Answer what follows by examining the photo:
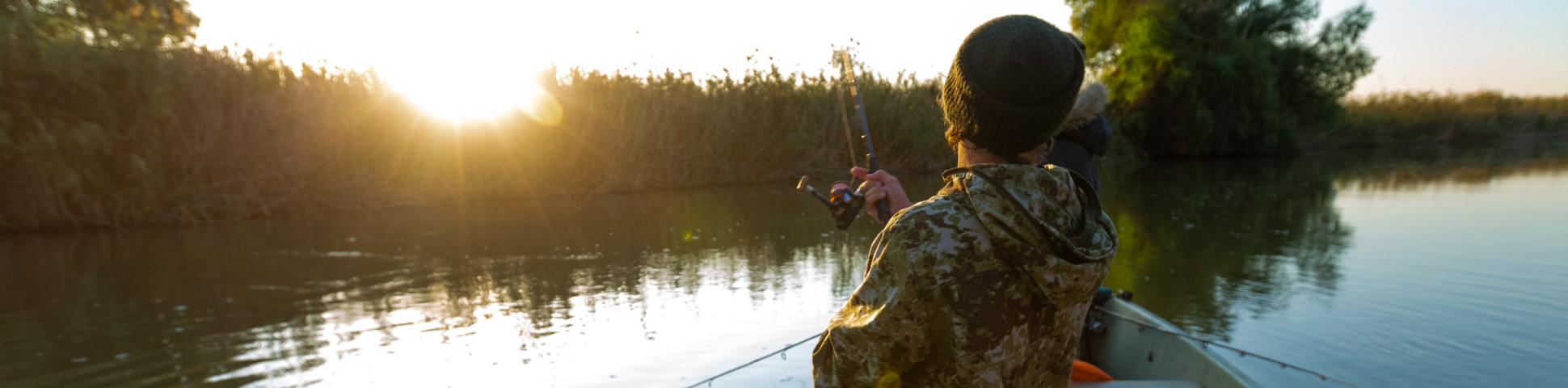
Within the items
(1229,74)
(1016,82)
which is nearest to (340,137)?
(1016,82)

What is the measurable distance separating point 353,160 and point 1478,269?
14.8 m

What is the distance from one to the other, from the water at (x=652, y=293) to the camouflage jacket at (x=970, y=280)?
328 cm

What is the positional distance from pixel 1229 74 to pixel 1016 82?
2931 cm

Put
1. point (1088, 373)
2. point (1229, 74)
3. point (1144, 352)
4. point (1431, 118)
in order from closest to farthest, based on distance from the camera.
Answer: point (1088, 373) → point (1144, 352) → point (1229, 74) → point (1431, 118)

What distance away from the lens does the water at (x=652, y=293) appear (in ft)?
16.8

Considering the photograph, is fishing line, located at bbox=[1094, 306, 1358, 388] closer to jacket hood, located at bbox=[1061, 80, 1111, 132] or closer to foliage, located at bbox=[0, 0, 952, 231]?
jacket hood, located at bbox=[1061, 80, 1111, 132]

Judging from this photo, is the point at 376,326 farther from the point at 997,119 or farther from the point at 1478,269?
the point at 1478,269

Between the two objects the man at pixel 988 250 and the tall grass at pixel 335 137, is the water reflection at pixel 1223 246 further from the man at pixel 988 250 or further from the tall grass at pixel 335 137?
the man at pixel 988 250

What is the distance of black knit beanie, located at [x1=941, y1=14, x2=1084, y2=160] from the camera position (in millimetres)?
1378

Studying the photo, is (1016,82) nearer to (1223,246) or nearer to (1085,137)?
(1085,137)

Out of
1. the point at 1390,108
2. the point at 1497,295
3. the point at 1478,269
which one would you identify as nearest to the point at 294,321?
the point at 1497,295

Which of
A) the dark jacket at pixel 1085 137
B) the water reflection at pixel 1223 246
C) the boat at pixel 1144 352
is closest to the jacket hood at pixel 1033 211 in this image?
the boat at pixel 1144 352

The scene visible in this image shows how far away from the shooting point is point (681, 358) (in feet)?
16.8

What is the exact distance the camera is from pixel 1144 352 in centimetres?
418
